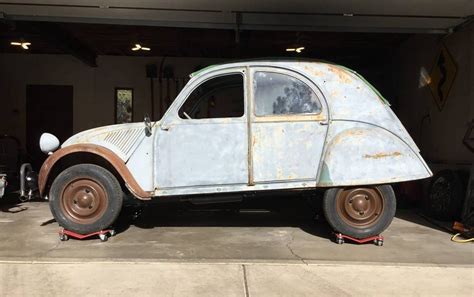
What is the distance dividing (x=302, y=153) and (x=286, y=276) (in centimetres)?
174

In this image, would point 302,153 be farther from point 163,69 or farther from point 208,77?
point 163,69

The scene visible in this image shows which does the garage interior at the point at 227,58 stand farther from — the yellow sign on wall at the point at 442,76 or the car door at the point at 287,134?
the car door at the point at 287,134

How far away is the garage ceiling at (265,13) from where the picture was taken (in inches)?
271

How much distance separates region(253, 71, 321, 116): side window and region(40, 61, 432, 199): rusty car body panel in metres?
0.06

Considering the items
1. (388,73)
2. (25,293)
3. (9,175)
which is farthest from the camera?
(388,73)

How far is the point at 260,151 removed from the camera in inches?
238

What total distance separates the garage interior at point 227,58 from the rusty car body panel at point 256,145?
61 centimetres

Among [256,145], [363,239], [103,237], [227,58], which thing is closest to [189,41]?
[227,58]

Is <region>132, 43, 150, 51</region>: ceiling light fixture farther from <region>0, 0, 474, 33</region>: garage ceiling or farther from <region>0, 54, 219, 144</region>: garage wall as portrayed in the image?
<region>0, 0, 474, 33</region>: garage ceiling

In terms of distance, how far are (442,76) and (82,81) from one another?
8.98m

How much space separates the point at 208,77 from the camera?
629 centimetres

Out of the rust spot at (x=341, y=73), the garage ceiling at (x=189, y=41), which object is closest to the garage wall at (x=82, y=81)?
the garage ceiling at (x=189, y=41)

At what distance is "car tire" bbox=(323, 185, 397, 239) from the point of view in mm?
6027

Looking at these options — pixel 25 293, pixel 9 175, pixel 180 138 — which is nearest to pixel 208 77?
pixel 180 138
